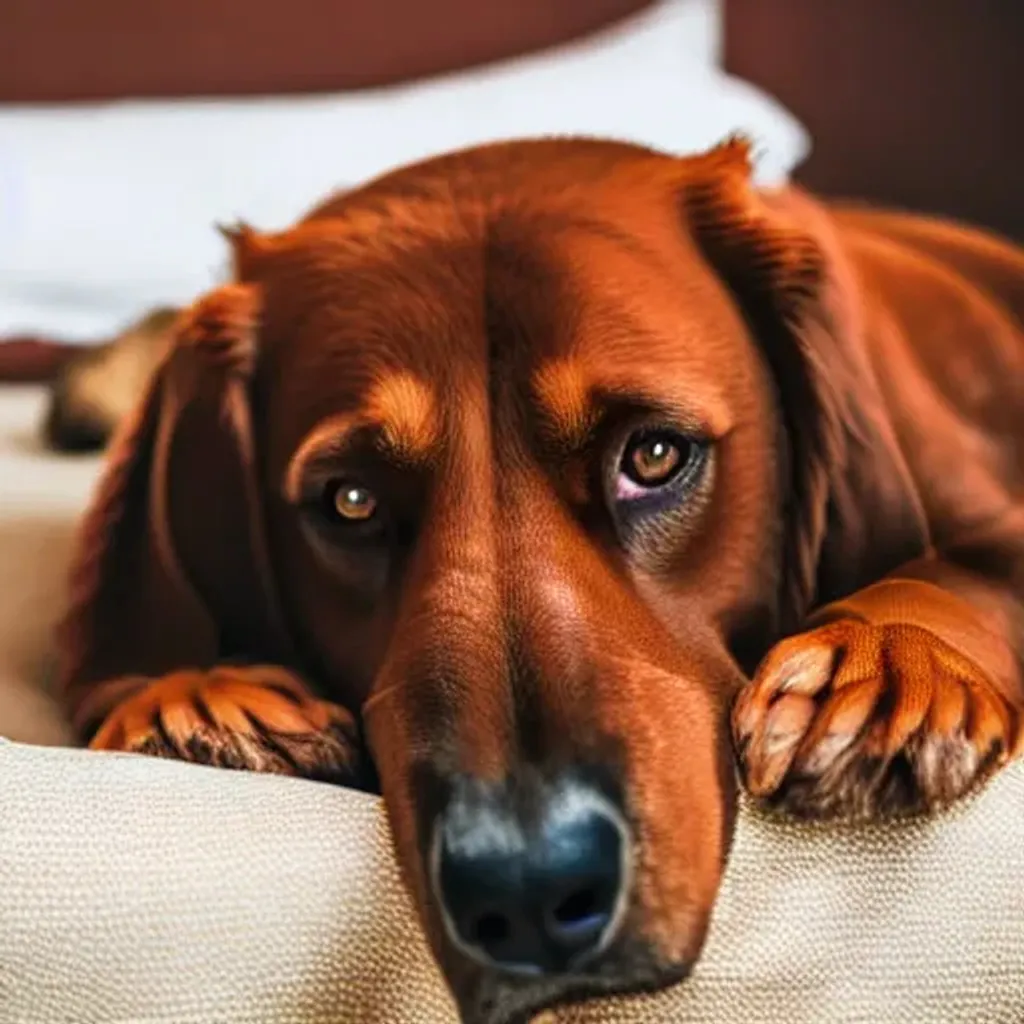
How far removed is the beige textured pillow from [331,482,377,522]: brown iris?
31 cm

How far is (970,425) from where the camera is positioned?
1592 mm

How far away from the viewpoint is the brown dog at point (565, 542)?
110 centimetres

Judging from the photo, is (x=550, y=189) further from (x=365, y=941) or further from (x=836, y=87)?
(x=836, y=87)

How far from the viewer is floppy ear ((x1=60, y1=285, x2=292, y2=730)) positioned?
1517 millimetres

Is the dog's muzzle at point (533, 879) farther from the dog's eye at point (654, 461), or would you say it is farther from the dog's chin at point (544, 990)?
the dog's eye at point (654, 461)

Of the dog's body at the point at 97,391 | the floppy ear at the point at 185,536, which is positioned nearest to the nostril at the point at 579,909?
the floppy ear at the point at 185,536

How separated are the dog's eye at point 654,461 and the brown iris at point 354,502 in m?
0.21

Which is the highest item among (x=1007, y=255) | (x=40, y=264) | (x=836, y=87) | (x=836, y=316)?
(x=836, y=316)

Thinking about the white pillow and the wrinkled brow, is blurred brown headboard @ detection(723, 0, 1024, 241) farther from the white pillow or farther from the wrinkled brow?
the wrinkled brow

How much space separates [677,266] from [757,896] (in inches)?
22.7

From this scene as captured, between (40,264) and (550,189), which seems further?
(40,264)

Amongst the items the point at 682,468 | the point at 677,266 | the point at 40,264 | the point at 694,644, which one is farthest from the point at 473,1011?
the point at 40,264

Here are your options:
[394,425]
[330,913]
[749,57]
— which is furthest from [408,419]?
[749,57]

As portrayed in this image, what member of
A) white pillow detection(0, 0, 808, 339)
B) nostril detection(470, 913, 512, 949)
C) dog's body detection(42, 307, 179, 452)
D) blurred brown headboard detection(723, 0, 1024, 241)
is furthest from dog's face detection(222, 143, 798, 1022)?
blurred brown headboard detection(723, 0, 1024, 241)
